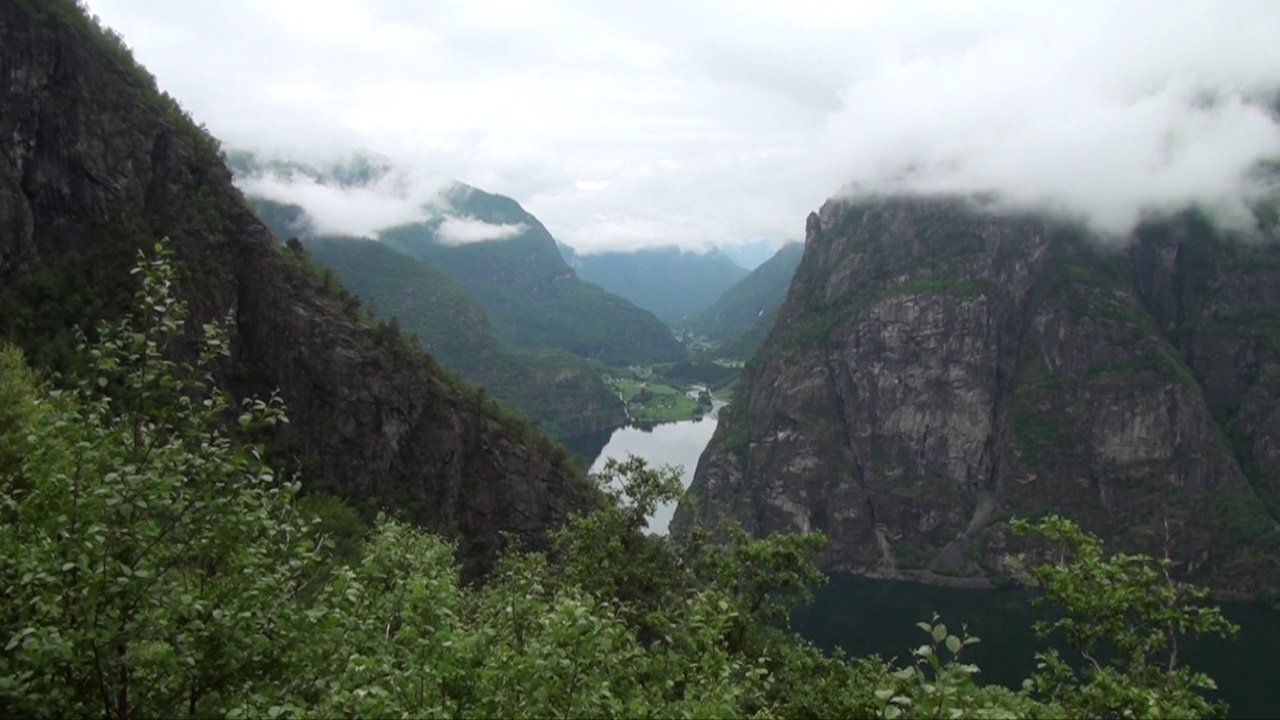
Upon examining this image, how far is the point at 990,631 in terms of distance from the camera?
125375mm

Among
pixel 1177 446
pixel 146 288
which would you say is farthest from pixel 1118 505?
pixel 146 288

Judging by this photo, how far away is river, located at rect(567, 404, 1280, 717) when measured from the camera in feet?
337

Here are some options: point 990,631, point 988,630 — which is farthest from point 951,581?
point 990,631

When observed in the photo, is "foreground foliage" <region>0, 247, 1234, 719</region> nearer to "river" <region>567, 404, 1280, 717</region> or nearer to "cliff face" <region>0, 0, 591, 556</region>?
"cliff face" <region>0, 0, 591, 556</region>

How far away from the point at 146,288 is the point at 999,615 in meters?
147

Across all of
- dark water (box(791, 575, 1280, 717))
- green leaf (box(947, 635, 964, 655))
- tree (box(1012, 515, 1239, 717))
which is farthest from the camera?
dark water (box(791, 575, 1280, 717))

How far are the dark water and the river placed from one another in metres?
0.12

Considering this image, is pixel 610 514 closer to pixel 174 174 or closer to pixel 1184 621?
pixel 1184 621

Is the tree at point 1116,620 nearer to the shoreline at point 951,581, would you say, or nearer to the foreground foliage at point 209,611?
the foreground foliage at point 209,611

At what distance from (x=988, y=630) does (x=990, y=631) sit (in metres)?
0.63

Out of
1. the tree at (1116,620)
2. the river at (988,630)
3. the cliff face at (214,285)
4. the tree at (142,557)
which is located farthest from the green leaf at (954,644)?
the river at (988,630)

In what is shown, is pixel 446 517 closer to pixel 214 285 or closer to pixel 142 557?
pixel 214 285

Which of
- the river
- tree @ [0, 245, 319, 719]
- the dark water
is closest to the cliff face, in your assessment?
the river

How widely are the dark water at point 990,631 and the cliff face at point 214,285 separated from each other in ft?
168
